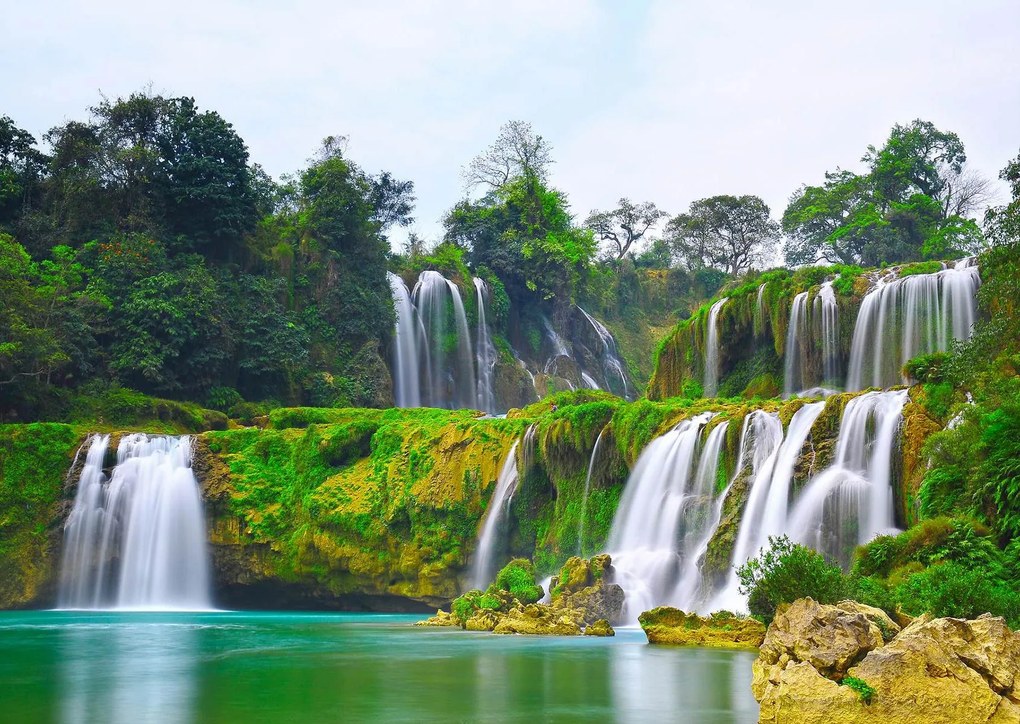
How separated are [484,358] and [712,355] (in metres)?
17.1

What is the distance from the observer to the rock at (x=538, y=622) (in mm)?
20609

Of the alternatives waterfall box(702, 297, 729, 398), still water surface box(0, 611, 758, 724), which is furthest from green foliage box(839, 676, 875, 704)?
waterfall box(702, 297, 729, 398)

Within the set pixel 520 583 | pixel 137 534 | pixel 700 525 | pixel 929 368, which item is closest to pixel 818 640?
pixel 929 368

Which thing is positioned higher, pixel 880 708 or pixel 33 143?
pixel 33 143

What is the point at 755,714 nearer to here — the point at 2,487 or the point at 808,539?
the point at 808,539

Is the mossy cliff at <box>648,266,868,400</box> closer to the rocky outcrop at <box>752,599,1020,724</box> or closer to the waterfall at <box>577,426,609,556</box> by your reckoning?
the waterfall at <box>577,426,609,556</box>

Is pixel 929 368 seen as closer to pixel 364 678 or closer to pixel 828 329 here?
pixel 828 329

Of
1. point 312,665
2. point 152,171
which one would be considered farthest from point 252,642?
point 152,171

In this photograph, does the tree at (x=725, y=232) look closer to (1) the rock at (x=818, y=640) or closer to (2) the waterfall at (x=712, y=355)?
(2) the waterfall at (x=712, y=355)

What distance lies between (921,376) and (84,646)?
1650 centimetres

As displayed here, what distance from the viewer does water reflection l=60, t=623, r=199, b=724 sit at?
435 inches

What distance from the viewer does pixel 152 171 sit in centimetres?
4675

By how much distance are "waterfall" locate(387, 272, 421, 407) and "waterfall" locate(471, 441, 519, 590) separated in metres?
18.4

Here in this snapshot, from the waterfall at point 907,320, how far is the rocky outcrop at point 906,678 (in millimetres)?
22005
